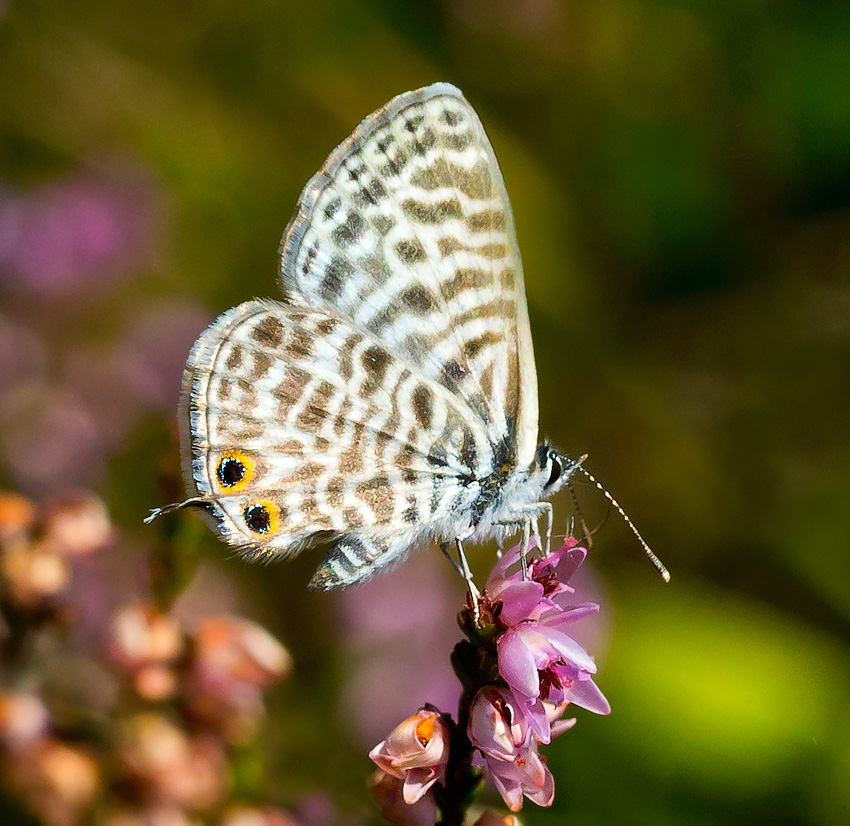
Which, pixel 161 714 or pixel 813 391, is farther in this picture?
pixel 813 391

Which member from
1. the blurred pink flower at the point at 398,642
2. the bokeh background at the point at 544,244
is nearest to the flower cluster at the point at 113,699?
the blurred pink flower at the point at 398,642

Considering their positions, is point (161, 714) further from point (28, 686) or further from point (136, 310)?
point (136, 310)

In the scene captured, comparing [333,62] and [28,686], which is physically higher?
[333,62]

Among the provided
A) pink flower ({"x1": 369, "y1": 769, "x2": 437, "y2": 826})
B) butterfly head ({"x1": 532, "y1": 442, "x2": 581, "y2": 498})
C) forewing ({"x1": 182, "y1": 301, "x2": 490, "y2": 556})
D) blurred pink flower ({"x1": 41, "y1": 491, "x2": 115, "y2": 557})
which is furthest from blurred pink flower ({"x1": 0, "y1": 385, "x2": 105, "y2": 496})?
pink flower ({"x1": 369, "y1": 769, "x2": 437, "y2": 826})

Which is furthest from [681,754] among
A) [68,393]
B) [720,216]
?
[68,393]

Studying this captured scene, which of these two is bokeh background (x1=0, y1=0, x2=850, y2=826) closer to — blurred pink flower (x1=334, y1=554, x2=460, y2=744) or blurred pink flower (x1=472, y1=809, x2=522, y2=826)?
blurred pink flower (x1=334, y1=554, x2=460, y2=744)
